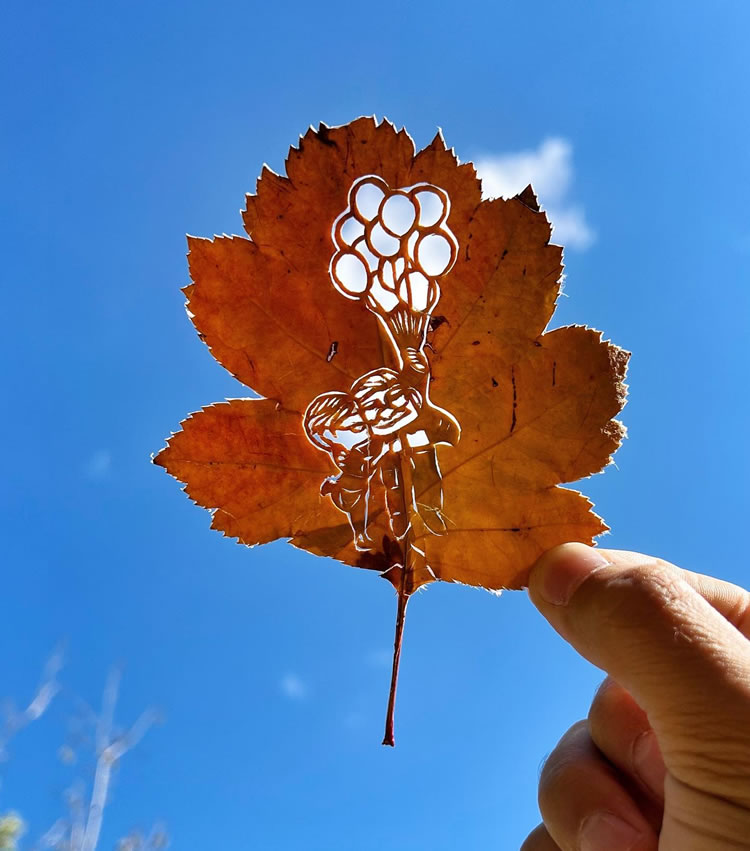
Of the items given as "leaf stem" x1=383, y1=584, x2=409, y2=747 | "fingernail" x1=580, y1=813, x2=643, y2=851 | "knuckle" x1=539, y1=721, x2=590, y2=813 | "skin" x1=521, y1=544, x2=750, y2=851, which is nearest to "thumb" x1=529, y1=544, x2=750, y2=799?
"skin" x1=521, y1=544, x2=750, y2=851

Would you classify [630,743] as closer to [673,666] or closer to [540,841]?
[540,841]

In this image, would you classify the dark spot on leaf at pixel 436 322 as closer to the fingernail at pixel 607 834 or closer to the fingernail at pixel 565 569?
the fingernail at pixel 565 569

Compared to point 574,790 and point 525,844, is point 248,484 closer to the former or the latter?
point 574,790

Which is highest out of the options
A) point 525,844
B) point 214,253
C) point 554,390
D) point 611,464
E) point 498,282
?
point 214,253

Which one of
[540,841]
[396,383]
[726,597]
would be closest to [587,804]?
[540,841]

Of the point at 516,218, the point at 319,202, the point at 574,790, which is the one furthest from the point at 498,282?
the point at 574,790

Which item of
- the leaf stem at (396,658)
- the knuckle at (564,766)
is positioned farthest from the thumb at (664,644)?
the knuckle at (564,766)
